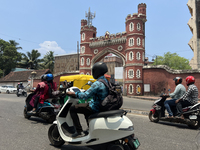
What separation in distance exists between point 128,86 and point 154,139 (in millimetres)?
24387

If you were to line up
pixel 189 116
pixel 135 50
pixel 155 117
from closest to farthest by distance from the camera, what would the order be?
pixel 189 116 → pixel 155 117 → pixel 135 50

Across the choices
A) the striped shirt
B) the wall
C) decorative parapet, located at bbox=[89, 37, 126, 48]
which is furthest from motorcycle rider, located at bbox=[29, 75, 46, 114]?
decorative parapet, located at bbox=[89, 37, 126, 48]

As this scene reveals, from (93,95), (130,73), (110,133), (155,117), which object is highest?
(130,73)

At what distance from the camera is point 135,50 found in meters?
28.5

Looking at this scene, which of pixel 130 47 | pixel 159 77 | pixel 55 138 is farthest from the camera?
pixel 130 47

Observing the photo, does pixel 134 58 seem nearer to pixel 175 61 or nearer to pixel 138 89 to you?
pixel 138 89

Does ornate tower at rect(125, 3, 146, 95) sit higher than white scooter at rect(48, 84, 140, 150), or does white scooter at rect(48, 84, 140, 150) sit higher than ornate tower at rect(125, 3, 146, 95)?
ornate tower at rect(125, 3, 146, 95)

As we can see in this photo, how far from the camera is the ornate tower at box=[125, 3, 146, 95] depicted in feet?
91.4

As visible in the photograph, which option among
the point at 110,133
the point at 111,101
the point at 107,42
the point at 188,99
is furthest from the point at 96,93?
the point at 107,42

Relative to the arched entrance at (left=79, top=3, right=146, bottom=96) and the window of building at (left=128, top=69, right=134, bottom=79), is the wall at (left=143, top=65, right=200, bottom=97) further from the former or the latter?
the window of building at (left=128, top=69, right=134, bottom=79)

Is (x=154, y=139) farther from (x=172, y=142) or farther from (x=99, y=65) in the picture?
(x=99, y=65)

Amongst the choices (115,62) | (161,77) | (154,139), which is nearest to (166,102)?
(154,139)

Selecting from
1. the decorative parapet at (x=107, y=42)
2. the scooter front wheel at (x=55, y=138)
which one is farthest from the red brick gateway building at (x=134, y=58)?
the scooter front wheel at (x=55, y=138)

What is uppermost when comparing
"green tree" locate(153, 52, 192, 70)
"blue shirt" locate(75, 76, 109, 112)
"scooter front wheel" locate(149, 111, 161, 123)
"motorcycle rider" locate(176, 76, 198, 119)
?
"green tree" locate(153, 52, 192, 70)
